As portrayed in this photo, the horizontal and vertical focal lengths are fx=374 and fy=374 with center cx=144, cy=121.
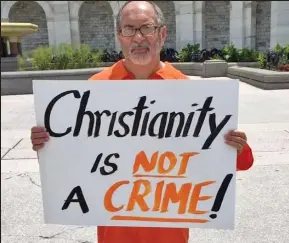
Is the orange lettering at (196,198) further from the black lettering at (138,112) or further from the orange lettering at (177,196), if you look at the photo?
the black lettering at (138,112)

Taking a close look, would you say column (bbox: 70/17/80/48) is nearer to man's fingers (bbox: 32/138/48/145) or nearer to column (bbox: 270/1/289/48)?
column (bbox: 270/1/289/48)

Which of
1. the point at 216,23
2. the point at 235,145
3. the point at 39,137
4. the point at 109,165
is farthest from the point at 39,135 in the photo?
the point at 216,23

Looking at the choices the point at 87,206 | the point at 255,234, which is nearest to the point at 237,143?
the point at 87,206

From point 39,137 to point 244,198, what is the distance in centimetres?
246

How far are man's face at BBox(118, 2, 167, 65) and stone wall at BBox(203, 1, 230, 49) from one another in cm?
2427

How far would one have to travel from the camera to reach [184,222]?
1616 mm

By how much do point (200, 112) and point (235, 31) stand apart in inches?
867

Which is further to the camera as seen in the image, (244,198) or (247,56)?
(247,56)

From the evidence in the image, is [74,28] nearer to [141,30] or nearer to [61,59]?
[61,59]

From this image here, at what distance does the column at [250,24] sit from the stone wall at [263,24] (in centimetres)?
37

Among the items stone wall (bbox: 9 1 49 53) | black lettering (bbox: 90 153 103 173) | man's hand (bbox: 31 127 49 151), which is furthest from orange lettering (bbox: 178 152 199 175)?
stone wall (bbox: 9 1 49 53)

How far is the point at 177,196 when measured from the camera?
1606mm

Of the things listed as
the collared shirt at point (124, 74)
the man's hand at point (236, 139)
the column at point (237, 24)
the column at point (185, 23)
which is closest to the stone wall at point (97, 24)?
the column at point (185, 23)

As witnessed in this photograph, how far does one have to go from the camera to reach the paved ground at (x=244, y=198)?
2.84 metres
